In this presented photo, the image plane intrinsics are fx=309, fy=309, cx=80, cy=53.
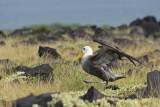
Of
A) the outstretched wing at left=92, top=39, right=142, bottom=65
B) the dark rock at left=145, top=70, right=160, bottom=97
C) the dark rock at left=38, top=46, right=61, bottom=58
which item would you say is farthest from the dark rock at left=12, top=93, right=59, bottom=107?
the dark rock at left=38, top=46, right=61, bottom=58

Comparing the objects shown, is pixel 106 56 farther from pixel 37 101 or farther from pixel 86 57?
pixel 37 101

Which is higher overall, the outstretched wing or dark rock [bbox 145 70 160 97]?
the outstretched wing

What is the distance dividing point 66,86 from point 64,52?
6.19 metres

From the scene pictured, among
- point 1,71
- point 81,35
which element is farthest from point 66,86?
point 81,35

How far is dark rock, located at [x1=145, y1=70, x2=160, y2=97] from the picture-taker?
17.3 ft

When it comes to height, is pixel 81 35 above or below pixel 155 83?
above

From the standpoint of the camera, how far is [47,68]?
6.97m

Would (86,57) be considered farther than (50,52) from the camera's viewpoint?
No

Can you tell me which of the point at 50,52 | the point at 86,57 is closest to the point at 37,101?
the point at 86,57

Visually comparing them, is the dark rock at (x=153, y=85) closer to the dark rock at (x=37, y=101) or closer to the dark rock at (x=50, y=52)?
the dark rock at (x=37, y=101)

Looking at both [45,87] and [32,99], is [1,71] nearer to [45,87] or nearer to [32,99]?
[45,87]

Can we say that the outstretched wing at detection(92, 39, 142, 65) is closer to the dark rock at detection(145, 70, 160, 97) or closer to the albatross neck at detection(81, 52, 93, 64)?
the albatross neck at detection(81, 52, 93, 64)

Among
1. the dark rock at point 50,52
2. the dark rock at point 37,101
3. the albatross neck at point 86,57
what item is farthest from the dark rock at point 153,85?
the dark rock at point 50,52

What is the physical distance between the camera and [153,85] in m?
5.42
